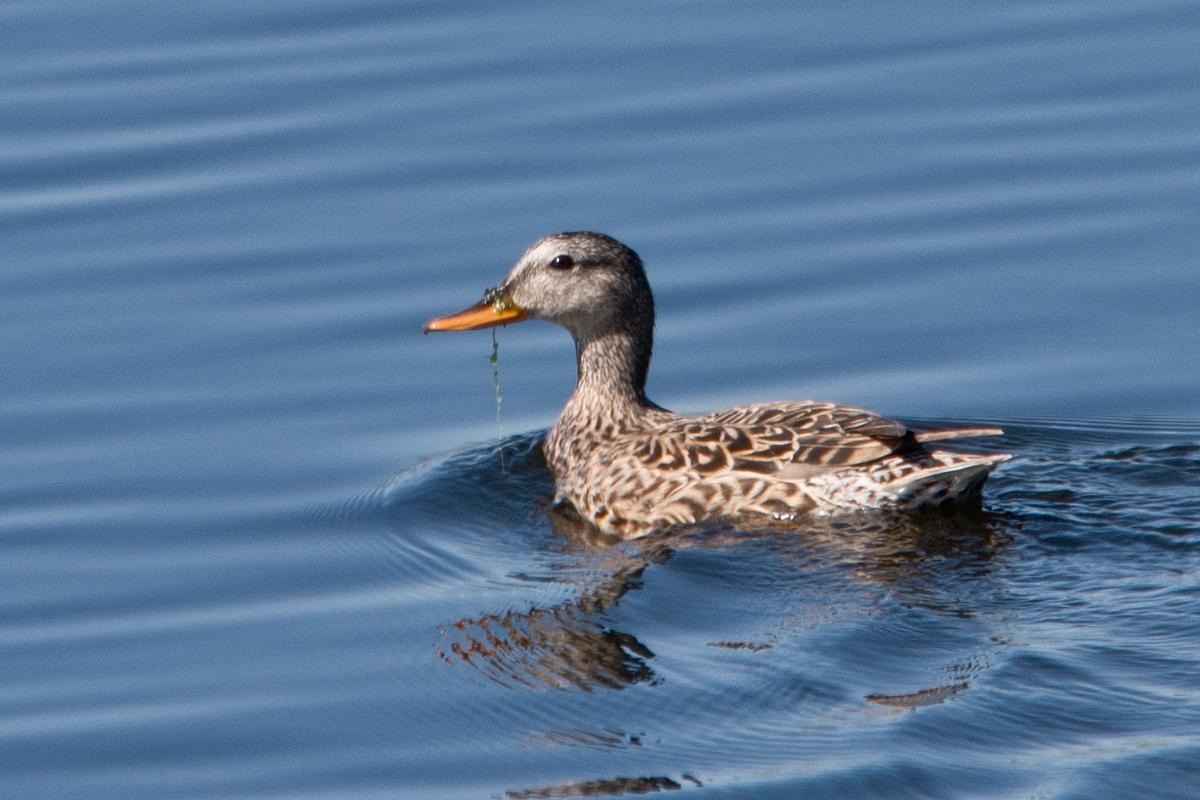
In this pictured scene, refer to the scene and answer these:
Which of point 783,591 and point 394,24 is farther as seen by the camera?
point 394,24

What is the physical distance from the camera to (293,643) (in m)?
9.93

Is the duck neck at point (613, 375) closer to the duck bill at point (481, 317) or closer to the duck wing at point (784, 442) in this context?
the duck bill at point (481, 317)

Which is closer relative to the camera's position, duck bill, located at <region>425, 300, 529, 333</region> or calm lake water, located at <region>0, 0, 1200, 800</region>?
calm lake water, located at <region>0, 0, 1200, 800</region>

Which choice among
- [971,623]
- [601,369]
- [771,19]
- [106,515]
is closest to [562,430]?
[601,369]

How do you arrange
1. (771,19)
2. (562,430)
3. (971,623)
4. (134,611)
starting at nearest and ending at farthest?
(971,623) < (134,611) < (562,430) < (771,19)

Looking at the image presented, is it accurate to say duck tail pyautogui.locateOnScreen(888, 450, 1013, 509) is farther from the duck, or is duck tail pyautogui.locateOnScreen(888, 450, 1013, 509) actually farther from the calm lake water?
the calm lake water

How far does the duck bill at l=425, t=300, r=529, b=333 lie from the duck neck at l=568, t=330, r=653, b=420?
442 mm

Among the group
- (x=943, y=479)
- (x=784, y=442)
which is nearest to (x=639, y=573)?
(x=784, y=442)

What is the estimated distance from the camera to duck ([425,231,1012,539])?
11.0 meters

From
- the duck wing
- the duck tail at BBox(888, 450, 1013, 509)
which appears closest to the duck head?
the duck wing

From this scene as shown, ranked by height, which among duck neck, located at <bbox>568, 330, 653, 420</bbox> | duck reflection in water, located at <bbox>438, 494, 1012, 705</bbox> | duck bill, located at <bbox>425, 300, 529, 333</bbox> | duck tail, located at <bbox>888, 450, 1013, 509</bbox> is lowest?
duck reflection in water, located at <bbox>438, 494, 1012, 705</bbox>

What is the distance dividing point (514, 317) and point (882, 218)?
10.0 ft

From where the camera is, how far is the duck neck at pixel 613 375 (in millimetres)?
12406

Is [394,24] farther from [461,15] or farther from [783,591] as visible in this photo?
[783,591]
